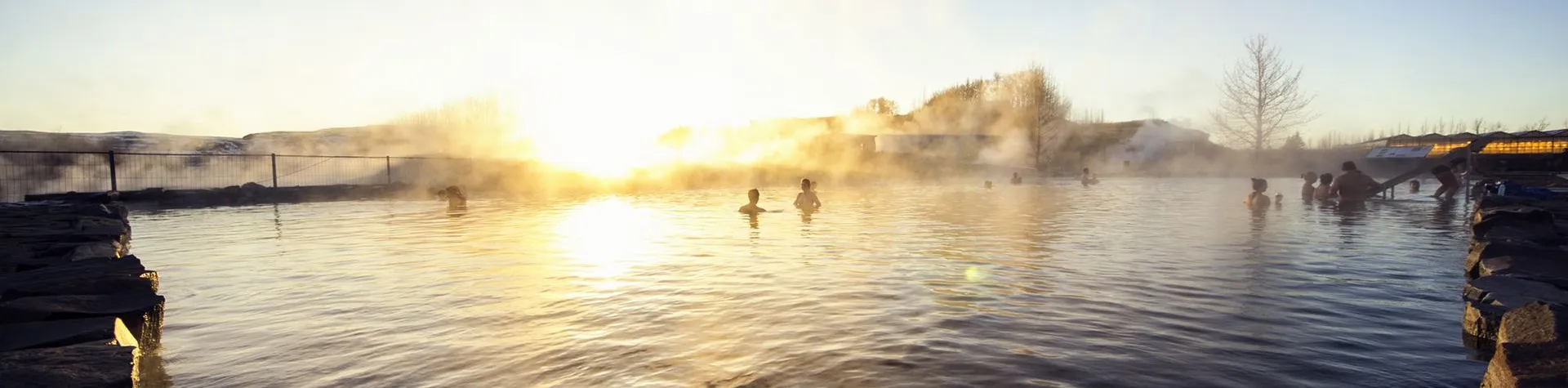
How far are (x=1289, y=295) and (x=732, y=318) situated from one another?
444cm

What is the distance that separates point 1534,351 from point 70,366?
5588 millimetres

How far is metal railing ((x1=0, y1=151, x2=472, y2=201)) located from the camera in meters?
29.9

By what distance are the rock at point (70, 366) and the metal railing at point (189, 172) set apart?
26.7m

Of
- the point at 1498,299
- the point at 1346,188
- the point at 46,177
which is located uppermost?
the point at 46,177

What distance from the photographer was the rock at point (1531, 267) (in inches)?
205

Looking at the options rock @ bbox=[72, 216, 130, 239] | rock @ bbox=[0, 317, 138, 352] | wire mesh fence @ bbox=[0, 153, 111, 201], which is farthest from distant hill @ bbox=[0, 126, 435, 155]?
rock @ bbox=[0, 317, 138, 352]

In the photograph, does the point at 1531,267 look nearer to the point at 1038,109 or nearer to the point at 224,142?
the point at 1038,109

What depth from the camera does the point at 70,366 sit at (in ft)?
9.91

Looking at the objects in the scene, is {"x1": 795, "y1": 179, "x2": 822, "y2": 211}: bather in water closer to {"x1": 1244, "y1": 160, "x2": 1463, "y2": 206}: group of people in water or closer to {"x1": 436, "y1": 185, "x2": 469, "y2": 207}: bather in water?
{"x1": 436, "y1": 185, "x2": 469, "y2": 207}: bather in water

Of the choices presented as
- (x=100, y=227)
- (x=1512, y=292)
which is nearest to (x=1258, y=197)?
(x=1512, y=292)

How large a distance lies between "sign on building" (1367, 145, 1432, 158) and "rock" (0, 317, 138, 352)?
44044 mm

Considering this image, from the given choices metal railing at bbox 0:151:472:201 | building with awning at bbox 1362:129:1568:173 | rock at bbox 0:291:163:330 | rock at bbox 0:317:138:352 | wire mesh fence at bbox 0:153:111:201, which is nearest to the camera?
rock at bbox 0:317:138:352

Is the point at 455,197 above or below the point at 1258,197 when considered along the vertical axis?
above

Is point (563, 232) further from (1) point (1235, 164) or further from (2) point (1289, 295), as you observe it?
(1) point (1235, 164)
